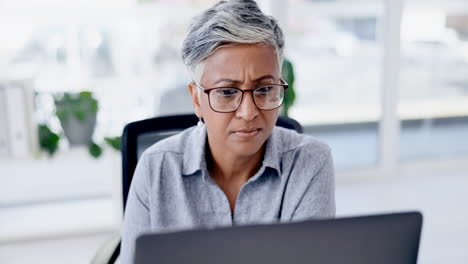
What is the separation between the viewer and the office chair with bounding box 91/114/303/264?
1510mm

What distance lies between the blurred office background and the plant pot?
61 mm

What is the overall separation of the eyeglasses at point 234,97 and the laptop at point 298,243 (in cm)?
57

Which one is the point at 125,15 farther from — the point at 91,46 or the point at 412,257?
the point at 412,257

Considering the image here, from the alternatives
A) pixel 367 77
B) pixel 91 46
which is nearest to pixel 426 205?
pixel 367 77

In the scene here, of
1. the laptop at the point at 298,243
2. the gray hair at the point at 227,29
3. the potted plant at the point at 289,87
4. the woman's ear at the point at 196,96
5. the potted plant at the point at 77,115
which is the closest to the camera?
the laptop at the point at 298,243

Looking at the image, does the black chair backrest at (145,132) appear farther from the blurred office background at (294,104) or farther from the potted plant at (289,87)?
the potted plant at (289,87)

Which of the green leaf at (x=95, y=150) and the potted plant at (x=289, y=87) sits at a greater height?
the potted plant at (x=289, y=87)

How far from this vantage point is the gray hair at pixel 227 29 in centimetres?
115

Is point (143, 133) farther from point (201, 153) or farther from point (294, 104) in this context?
point (294, 104)

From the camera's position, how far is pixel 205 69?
1.19 m

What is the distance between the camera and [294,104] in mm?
3105

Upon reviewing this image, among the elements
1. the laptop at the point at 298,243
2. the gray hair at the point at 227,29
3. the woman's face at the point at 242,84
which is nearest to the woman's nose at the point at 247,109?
the woman's face at the point at 242,84

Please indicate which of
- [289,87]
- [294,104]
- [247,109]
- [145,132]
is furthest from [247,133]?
[294,104]

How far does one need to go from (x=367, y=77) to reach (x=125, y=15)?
151 cm
